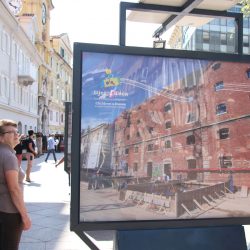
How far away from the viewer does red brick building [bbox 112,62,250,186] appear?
396 cm

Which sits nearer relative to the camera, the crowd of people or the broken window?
the crowd of people

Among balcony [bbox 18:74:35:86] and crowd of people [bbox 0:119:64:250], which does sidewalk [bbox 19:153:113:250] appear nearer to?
crowd of people [bbox 0:119:64:250]

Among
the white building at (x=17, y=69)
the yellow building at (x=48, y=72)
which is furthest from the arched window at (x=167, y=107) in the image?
the yellow building at (x=48, y=72)

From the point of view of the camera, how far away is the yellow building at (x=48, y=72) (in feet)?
177

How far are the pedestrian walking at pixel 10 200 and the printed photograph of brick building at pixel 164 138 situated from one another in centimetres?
63

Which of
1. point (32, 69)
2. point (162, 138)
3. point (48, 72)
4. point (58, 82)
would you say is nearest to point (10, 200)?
point (162, 138)

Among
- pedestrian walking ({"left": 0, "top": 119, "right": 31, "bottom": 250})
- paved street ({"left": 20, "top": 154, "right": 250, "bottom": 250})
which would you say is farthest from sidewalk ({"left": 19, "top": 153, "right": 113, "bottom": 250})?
pedestrian walking ({"left": 0, "top": 119, "right": 31, "bottom": 250})

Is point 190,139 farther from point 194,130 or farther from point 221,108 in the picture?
point 221,108

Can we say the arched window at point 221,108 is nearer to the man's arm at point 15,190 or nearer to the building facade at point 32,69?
the man's arm at point 15,190

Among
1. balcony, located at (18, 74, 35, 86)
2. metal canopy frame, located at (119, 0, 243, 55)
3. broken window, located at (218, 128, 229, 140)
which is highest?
balcony, located at (18, 74, 35, 86)

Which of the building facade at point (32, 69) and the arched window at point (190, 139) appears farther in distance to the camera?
the building facade at point (32, 69)

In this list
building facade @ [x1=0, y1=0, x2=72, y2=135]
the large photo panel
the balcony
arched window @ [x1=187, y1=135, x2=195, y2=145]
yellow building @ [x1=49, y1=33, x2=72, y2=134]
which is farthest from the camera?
yellow building @ [x1=49, y1=33, x2=72, y2=134]

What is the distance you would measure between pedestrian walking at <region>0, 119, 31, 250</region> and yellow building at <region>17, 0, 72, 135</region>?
49.5 metres

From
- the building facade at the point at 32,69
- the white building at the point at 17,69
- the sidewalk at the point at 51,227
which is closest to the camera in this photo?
the sidewalk at the point at 51,227
